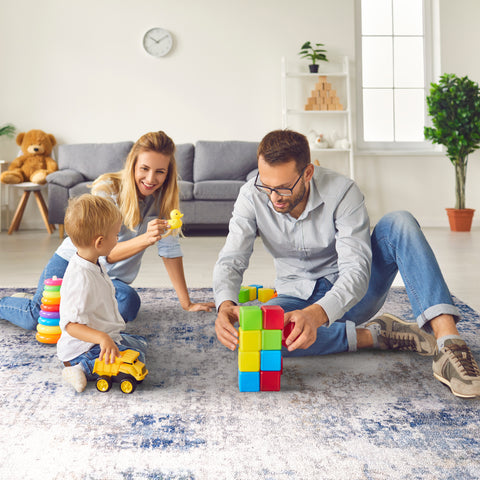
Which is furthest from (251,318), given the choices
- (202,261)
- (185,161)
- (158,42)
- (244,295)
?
(158,42)

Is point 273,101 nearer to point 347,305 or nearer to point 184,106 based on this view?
point 184,106

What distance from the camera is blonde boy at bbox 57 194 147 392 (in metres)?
1.47

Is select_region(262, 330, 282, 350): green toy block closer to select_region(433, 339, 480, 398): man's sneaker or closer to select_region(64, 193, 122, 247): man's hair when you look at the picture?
select_region(433, 339, 480, 398): man's sneaker

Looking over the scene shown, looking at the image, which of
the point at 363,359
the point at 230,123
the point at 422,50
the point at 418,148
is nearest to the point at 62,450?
the point at 363,359

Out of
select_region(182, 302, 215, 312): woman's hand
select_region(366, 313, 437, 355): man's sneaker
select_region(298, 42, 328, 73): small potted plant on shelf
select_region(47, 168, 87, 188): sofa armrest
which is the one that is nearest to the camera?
select_region(366, 313, 437, 355): man's sneaker

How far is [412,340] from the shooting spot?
67.2 inches

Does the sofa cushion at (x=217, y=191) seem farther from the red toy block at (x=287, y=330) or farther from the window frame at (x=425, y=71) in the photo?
the red toy block at (x=287, y=330)

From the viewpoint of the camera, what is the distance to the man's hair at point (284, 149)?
148 cm

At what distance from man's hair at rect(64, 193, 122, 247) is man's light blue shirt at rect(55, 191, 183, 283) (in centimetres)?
38

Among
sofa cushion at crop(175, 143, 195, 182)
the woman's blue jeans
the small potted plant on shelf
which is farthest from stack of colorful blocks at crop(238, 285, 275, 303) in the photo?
the small potted plant on shelf

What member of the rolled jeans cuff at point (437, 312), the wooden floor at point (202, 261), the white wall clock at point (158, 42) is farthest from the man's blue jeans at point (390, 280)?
the white wall clock at point (158, 42)

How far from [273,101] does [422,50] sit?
5.59ft

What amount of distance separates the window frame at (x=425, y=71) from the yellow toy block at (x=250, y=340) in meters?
4.70

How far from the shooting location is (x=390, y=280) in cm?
167
